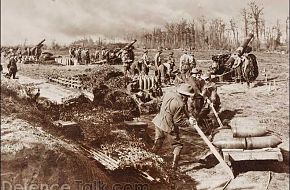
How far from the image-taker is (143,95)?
4.12 m

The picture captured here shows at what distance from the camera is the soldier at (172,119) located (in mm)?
4004

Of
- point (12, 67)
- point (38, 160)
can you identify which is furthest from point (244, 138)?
point (12, 67)

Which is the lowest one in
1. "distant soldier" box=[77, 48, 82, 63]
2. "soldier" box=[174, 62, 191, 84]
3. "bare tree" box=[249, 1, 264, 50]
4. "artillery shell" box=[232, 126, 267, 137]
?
"artillery shell" box=[232, 126, 267, 137]

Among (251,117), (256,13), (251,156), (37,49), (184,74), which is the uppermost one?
(256,13)

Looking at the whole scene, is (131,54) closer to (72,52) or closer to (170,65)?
(170,65)

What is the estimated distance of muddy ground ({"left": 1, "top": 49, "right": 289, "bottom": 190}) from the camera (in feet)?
13.2

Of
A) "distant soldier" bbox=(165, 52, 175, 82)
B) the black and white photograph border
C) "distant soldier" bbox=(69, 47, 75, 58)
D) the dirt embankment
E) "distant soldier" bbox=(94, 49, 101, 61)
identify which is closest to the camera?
the dirt embankment

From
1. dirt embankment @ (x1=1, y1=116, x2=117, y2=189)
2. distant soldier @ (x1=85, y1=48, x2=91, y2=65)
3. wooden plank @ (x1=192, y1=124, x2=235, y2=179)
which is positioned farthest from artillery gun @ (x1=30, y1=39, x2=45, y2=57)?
wooden plank @ (x1=192, y1=124, x2=235, y2=179)

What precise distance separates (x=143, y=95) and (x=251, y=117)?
1.08 metres

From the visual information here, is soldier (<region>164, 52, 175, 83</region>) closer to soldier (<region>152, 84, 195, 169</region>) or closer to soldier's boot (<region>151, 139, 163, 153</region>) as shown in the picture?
soldier (<region>152, 84, 195, 169</region>)

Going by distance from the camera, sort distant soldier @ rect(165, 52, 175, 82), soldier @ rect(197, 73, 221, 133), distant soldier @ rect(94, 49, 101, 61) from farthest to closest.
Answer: soldier @ rect(197, 73, 221, 133), distant soldier @ rect(165, 52, 175, 82), distant soldier @ rect(94, 49, 101, 61)

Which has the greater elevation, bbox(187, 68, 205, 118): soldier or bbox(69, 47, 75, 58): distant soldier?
bbox(69, 47, 75, 58): distant soldier

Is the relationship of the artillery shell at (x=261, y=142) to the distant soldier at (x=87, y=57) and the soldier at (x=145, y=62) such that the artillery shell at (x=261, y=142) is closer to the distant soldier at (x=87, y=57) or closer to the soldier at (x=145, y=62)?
the soldier at (x=145, y=62)

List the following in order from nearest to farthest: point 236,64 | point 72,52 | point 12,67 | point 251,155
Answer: point 12,67
point 72,52
point 251,155
point 236,64
